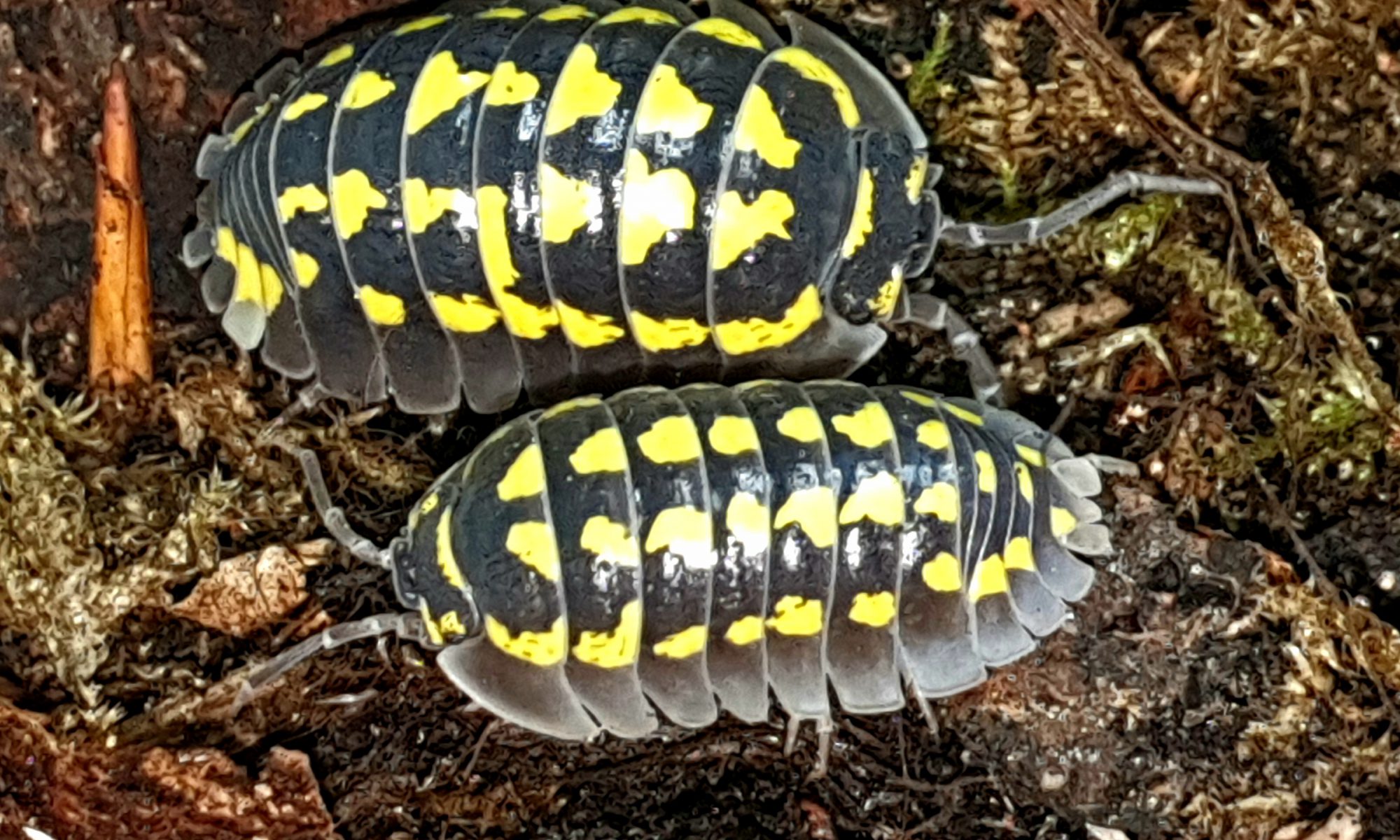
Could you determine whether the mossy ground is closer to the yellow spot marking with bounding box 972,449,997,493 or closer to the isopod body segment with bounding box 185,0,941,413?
the isopod body segment with bounding box 185,0,941,413

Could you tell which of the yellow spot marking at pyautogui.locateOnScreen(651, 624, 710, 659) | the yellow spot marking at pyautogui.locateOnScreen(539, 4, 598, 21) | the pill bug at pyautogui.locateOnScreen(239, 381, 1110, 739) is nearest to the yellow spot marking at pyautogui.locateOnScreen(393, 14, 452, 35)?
the yellow spot marking at pyautogui.locateOnScreen(539, 4, 598, 21)

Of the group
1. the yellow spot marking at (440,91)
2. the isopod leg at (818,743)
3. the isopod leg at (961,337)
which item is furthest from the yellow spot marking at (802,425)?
the yellow spot marking at (440,91)

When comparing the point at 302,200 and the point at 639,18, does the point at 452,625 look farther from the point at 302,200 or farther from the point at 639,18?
the point at 639,18

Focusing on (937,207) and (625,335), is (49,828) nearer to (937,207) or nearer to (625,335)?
(625,335)

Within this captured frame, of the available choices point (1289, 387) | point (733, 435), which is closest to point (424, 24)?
point (733, 435)

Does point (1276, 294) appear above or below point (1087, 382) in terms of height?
above

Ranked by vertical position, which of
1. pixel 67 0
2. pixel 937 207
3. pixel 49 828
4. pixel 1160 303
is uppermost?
pixel 67 0

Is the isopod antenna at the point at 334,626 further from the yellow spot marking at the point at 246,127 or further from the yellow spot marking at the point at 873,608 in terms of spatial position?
A: the yellow spot marking at the point at 873,608

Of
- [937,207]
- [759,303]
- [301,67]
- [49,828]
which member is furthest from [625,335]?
[49,828]
